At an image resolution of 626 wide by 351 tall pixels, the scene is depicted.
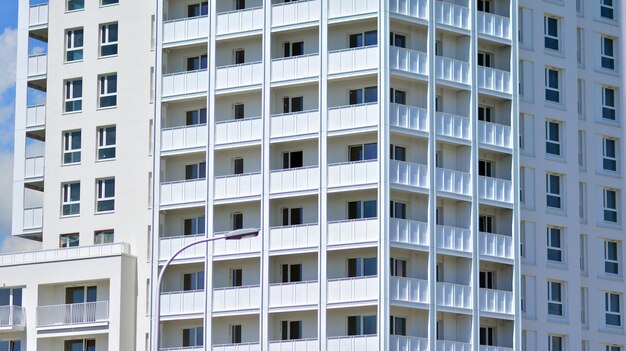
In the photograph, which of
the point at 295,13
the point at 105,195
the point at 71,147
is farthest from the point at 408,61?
the point at 71,147

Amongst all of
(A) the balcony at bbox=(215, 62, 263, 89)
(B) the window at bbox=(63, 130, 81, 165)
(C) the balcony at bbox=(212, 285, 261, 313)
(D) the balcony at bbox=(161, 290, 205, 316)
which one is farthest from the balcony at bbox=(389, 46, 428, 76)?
(B) the window at bbox=(63, 130, 81, 165)

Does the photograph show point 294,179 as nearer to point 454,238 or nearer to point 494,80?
point 454,238

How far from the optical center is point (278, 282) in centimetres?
7688

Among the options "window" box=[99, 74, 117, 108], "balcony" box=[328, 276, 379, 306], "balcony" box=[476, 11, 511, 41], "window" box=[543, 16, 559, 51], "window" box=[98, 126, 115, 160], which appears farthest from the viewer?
"window" box=[543, 16, 559, 51]

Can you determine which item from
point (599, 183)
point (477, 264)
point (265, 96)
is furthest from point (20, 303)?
point (599, 183)

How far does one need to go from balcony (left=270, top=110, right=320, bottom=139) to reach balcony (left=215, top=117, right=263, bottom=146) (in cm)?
77

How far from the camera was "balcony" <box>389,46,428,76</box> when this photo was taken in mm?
76688

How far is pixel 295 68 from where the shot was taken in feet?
255

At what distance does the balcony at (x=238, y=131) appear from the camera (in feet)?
257

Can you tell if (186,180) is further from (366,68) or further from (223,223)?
(366,68)

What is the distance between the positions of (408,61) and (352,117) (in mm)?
3818

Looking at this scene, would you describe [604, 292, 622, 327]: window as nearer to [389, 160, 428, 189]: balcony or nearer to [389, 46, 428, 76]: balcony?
[389, 160, 428, 189]: balcony

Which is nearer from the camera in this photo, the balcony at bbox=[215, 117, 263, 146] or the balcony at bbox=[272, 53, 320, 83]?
the balcony at bbox=[272, 53, 320, 83]

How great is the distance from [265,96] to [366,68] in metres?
5.13
